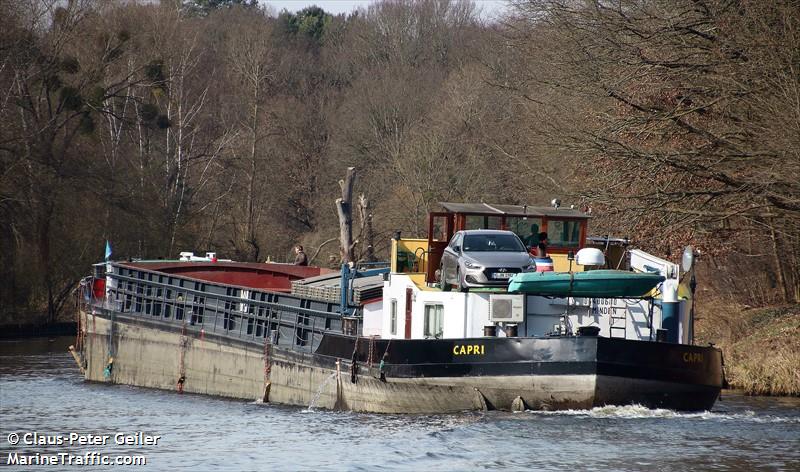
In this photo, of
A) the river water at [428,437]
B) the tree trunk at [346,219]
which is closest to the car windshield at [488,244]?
the river water at [428,437]

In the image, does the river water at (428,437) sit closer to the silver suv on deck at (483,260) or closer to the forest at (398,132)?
the silver suv on deck at (483,260)

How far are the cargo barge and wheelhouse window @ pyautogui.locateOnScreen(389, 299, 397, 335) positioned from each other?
67 millimetres

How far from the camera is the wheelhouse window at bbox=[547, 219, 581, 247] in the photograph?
93.7ft

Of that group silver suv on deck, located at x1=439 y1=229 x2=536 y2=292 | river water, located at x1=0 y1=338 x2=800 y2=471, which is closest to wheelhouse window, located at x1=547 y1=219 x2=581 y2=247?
silver suv on deck, located at x1=439 y1=229 x2=536 y2=292

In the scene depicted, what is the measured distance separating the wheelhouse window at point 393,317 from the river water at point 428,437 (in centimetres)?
221

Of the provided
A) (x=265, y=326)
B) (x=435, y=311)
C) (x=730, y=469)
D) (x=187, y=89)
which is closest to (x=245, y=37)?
(x=187, y=89)

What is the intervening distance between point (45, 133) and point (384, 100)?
80.3 ft

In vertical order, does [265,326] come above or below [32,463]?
above

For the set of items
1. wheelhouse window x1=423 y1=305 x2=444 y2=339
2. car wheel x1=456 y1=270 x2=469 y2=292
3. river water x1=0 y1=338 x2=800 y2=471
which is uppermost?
car wheel x1=456 y1=270 x2=469 y2=292

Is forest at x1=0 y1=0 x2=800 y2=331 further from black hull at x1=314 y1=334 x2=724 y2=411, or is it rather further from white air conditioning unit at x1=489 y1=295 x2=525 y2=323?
white air conditioning unit at x1=489 y1=295 x2=525 y2=323

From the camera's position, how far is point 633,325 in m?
26.2

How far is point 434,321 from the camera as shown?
2689 cm

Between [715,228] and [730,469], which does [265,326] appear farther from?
[730,469]

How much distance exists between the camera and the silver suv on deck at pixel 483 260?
25516 millimetres
